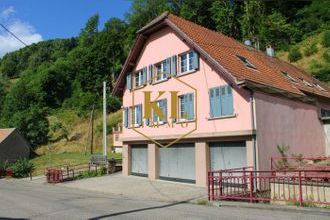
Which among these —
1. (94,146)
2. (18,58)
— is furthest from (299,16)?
(18,58)


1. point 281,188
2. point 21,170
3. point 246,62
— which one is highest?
point 246,62

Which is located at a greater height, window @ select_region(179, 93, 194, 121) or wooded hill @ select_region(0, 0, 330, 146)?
wooded hill @ select_region(0, 0, 330, 146)

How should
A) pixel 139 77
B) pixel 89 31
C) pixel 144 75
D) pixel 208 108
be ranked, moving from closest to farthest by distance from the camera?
pixel 208 108, pixel 144 75, pixel 139 77, pixel 89 31

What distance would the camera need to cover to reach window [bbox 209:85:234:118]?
62.8 feet

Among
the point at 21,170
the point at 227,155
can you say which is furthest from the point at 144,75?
the point at 21,170

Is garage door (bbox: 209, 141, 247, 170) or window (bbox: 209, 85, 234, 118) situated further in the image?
window (bbox: 209, 85, 234, 118)

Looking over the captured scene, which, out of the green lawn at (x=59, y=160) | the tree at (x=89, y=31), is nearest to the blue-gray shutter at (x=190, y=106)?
the green lawn at (x=59, y=160)

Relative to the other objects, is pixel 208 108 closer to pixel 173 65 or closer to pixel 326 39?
pixel 173 65

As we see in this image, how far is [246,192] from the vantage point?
1503 cm

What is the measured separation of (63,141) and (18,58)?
64.0 meters

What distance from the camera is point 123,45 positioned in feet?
222

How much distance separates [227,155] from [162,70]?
7220 millimetres

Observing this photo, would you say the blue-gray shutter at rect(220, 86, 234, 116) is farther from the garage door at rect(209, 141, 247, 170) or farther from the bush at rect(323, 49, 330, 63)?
the bush at rect(323, 49, 330, 63)

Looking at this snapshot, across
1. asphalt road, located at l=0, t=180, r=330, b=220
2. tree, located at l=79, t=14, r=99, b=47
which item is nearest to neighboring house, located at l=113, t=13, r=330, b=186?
asphalt road, located at l=0, t=180, r=330, b=220
